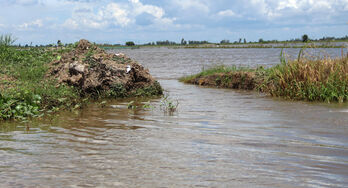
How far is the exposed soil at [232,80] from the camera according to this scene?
1297 centimetres

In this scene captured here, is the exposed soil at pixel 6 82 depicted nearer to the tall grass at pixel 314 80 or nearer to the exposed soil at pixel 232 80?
the tall grass at pixel 314 80

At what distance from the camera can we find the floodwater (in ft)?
11.8

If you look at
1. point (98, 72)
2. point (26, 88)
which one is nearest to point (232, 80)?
point (98, 72)

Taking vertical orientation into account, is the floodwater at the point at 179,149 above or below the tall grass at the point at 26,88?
below

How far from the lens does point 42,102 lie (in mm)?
8016

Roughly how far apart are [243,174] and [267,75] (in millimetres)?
9344

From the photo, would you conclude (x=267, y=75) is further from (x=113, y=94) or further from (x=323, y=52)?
(x=113, y=94)

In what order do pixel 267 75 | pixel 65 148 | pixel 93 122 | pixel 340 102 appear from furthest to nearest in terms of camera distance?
pixel 267 75 < pixel 340 102 < pixel 93 122 < pixel 65 148

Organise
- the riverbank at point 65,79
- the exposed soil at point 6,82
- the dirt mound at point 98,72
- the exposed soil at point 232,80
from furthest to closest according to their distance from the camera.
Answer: the exposed soil at point 232,80, the dirt mound at point 98,72, the exposed soil at point 6,82, the riverbank at point 65,79

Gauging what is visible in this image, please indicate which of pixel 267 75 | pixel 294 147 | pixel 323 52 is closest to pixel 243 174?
pixel 294 147

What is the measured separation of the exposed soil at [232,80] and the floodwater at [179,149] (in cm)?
488

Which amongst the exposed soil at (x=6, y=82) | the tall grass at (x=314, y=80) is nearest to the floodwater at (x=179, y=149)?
the tall grass at (x=314, y=80)

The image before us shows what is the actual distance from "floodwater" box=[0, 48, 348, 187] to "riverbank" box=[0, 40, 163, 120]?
80 cm

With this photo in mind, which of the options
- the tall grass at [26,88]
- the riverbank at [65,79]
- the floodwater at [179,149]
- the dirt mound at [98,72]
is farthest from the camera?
the dirt mound at [98,72]
